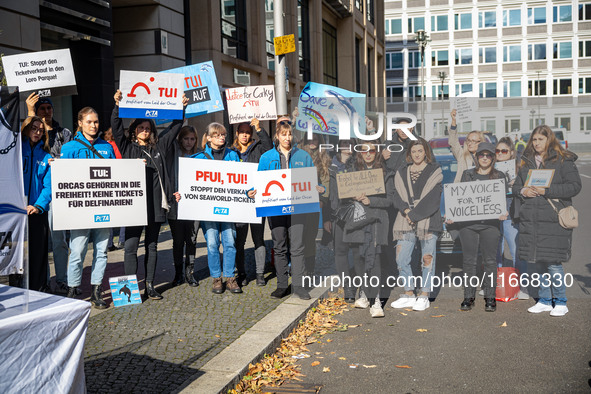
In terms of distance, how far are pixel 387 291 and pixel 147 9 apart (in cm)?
1116

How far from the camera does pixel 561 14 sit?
59500mm

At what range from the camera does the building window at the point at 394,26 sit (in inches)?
2746

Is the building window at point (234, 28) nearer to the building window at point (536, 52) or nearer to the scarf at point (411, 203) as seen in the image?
the scarf at point (411, 203)

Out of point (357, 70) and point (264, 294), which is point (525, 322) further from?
point (357, 70)

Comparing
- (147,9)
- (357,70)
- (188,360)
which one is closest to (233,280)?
(188,360)

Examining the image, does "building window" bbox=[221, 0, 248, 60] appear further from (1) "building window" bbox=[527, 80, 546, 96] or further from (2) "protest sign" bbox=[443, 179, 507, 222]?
(1) "building window" bbox=[527, 80, 546, 96]

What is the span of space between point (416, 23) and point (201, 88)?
64.6 m

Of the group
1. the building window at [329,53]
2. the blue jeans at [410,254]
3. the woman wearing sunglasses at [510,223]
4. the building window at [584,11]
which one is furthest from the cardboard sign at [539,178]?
the building window at [584,11]

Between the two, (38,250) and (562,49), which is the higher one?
(562,49)

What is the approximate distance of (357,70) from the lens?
3741 cm

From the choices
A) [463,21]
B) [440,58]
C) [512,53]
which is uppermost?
[463,21]

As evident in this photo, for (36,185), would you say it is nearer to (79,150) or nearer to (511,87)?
(79,150)

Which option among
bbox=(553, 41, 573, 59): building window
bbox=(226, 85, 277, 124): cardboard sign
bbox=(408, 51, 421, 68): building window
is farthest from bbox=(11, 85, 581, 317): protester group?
bbox=(408, 51, 421, 68): building window

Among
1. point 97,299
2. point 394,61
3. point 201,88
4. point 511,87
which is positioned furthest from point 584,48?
point 97,299
